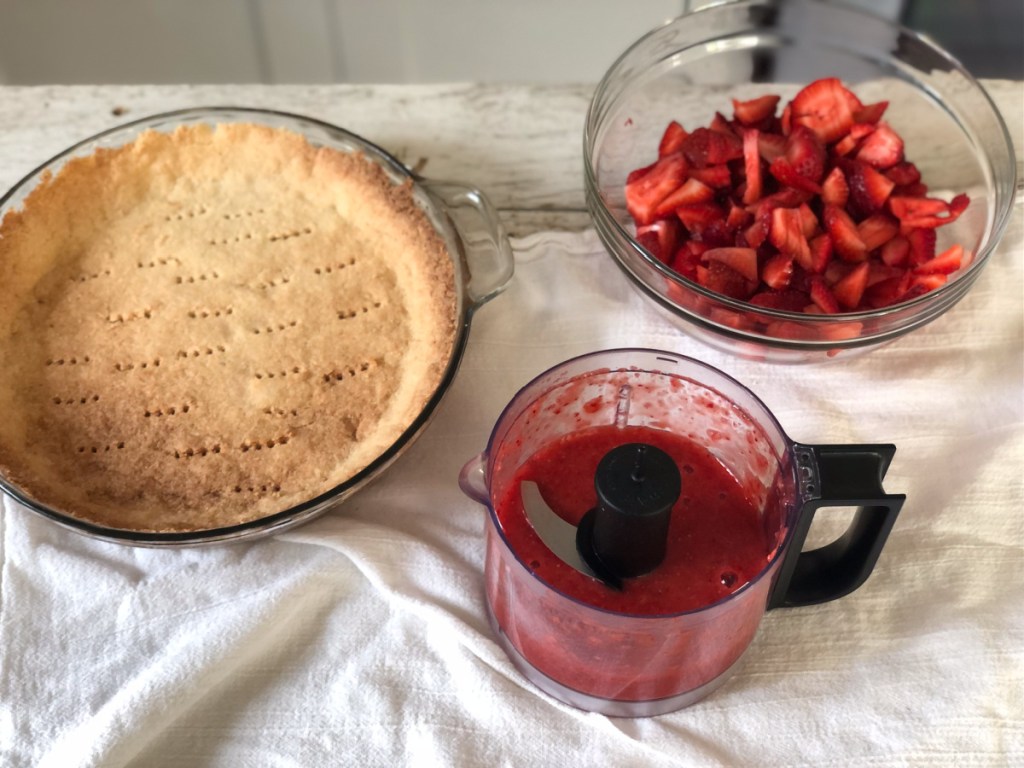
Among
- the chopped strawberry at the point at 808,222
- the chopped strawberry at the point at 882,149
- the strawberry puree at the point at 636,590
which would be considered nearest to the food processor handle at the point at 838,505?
the strawberry puree at the point at 636,590

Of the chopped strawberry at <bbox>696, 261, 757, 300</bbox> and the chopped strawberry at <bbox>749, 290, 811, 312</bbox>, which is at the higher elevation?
the chopped strawberry at <bbox>696, 261, 757, 300</bbox>

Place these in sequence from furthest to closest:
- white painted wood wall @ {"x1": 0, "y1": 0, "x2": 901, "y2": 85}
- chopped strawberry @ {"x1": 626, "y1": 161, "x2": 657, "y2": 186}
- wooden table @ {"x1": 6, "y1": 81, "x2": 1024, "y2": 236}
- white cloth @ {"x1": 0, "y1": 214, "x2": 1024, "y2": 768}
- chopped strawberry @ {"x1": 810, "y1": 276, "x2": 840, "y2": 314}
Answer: white painted wood wall @ {"x1": 0, "y1": 0, "x2": 901, "y2": 85}
wooden table @ {"x1": 6, "y1": 81, "x2": 1024, "y2": 236}
chopped strawberry @ {"x1": 626, "y1": 161, "x2": 657, "y2": 186}
chopped strawberry @ {"x1": 810, "y1": 276, "x2": 840, "y2": 314}
white cloth @ {"x1": 0, "y1": 214, "x2": 1024, "y2": 768}

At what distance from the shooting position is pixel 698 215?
1021mm

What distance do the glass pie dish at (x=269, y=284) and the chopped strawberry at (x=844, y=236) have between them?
0.31 metres

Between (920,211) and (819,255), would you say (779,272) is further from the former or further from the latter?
(920,211)

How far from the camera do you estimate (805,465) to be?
2.36 ft

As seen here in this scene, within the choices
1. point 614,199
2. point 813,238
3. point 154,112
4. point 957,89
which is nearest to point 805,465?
point 813,238

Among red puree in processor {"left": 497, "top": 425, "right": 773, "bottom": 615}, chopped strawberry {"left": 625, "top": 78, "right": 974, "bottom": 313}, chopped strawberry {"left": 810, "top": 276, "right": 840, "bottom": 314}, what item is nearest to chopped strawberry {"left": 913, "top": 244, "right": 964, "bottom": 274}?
chopped strawberry {"left": 625, "top": 78, "right": 974, "bottom": 313}

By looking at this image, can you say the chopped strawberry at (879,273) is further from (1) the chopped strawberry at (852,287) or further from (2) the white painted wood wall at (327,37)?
(2) the white painted wood wall at (327,37)

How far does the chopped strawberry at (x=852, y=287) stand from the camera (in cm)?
98

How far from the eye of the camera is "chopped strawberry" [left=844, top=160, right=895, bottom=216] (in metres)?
A: 1.03

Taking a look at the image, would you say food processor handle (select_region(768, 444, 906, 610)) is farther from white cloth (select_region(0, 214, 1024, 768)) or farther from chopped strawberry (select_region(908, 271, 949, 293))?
chopped strawberry (select_region(908, 271, 949, 293))

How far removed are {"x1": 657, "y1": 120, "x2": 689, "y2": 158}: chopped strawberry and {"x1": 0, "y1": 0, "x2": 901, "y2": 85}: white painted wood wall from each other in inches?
36.0

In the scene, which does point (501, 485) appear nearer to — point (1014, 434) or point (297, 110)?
point (1014, 434)
